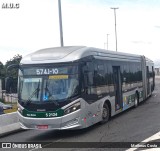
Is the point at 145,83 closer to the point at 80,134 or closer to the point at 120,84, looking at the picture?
the point at 120,84

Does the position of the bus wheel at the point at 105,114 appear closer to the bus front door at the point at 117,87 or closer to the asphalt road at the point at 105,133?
the asphalt road at the point at 105,133

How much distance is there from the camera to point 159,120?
14.3m

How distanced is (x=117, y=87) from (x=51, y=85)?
5254mm

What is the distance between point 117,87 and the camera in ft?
53.4

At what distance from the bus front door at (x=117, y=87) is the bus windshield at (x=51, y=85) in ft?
14.7

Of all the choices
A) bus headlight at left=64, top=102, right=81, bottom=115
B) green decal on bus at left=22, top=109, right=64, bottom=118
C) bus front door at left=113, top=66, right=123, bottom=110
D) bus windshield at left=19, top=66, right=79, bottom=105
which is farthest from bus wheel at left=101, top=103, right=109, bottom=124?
green decal on bus at left=22, top=109, right=64, bottom=118

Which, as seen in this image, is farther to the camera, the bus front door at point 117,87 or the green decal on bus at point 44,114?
the bus front door at point 117,87

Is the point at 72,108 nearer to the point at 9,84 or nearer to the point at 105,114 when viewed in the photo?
the point at 9,84

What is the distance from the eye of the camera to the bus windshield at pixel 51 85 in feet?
38.4

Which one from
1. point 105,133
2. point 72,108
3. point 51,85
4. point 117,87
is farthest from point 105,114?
point 51,85

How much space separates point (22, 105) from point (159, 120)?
18.9 ft

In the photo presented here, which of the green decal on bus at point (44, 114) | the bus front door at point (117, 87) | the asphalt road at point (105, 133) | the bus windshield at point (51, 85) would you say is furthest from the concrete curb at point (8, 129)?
the bus front door at point (117, 87)

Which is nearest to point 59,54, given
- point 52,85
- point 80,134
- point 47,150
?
point 52,85

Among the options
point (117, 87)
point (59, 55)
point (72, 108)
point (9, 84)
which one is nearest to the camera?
point (72, 108)
